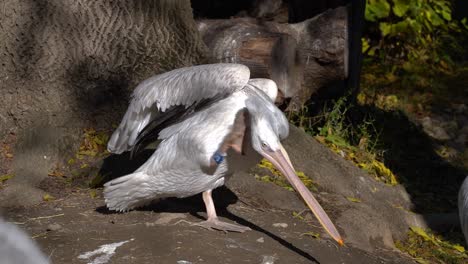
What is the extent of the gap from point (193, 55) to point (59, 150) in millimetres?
1216

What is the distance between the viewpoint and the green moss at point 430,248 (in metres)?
5.71

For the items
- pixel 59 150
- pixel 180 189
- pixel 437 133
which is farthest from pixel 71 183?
pixel 437 133

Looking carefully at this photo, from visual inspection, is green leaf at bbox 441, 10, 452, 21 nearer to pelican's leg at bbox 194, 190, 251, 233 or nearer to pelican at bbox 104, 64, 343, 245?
pelican at bbox 104, 64, 343, 245

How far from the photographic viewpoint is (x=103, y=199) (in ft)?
16.9

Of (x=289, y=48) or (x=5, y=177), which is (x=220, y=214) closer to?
(x=5, y=177)

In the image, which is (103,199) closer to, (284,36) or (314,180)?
(314,180)

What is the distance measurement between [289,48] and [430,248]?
6.88 feet

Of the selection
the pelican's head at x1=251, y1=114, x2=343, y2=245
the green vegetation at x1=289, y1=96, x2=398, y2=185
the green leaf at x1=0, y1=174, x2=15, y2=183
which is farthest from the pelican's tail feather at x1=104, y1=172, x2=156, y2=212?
the green vegetation at x1=289, y1=96, x2=398, y2=185

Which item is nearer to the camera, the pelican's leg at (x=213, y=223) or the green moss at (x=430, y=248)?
the pelican's leg at (x=213, y=223)

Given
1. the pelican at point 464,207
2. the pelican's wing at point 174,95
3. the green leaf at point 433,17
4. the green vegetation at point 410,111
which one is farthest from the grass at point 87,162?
the green leaf at point 433,17

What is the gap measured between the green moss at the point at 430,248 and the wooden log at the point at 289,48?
1.68 m

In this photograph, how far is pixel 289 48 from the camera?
7.02 meters

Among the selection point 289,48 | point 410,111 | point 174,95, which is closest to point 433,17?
point 410,111

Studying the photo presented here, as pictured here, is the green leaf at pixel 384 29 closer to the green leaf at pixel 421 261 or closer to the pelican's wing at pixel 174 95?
the green leaf at pixel 421 261
